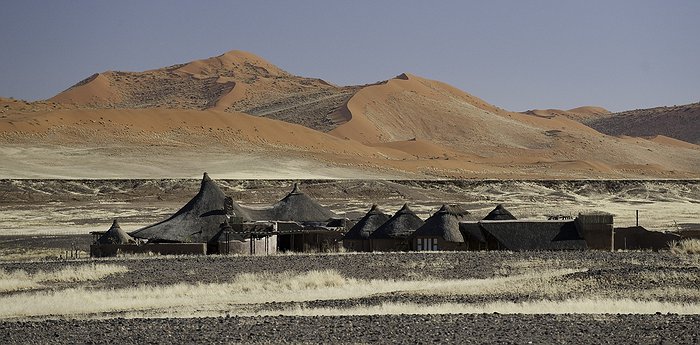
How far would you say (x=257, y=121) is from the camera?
123 metres

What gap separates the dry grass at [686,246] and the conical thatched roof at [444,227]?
7.45 m

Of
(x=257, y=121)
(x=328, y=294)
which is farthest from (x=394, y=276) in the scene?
(x=257, y=121)

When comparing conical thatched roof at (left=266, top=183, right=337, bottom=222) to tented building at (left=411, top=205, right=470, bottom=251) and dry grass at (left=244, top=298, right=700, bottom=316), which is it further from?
dry grass at (left=244, top=298, right=700, bottom=316)

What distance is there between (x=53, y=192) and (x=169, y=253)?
40604 millimetres

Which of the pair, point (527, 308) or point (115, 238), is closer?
point (527, 308)

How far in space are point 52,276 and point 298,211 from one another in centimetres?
1616

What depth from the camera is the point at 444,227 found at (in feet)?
131

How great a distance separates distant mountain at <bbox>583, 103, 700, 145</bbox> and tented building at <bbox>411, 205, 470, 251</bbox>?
451 ft

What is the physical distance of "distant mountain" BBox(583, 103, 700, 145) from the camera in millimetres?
175625

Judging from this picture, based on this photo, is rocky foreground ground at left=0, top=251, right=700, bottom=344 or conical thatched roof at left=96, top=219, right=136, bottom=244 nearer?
rocky foreground ground at left=0, top=251, right=700, bottom=344

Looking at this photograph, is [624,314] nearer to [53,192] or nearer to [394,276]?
[394,276]

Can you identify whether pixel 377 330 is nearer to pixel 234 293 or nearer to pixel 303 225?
pixel 234 293

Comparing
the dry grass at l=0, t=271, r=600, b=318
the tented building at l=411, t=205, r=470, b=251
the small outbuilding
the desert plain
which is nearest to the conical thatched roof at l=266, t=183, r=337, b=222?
the tented building at l=411, t=205, r=470, b=251

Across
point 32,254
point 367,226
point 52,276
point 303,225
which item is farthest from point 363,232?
point 52,276
